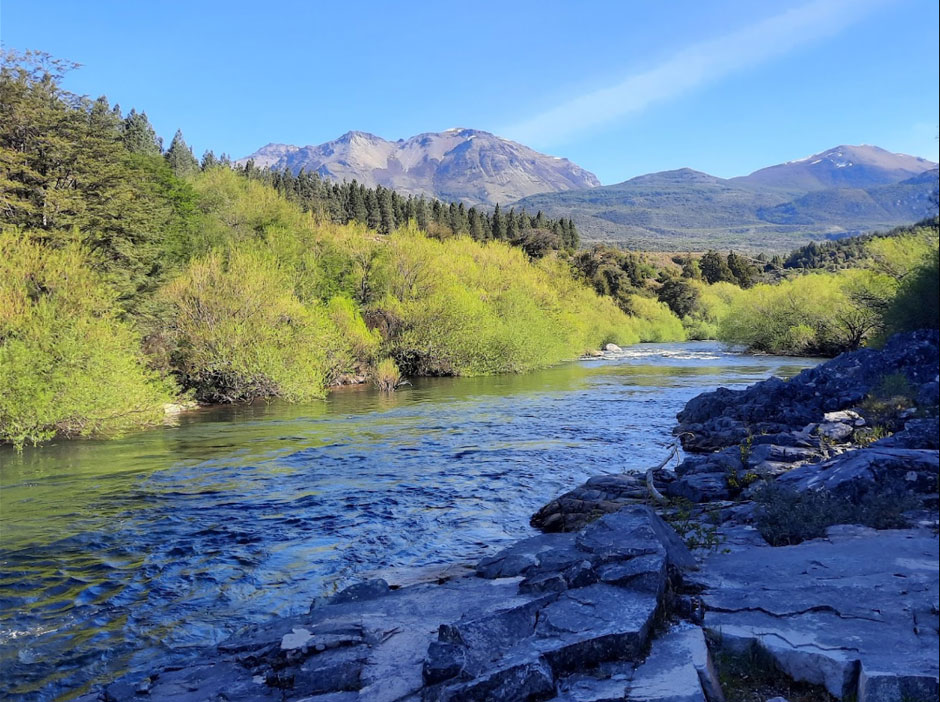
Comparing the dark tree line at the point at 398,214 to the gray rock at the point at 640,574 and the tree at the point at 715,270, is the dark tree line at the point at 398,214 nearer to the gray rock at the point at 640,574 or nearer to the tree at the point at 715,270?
the tree at the point at 715,270

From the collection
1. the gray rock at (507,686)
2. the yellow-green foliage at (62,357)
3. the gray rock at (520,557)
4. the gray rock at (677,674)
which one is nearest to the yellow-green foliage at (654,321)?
the yellow-green foliage at (62,357)

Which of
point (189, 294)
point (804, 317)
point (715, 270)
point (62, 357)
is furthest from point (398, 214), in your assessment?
point (62, 357)

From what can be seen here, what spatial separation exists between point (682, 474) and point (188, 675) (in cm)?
1111

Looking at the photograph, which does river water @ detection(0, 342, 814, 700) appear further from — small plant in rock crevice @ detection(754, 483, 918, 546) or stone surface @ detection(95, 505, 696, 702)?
small plant in rock crevice @ detection(754, 483, 918, 546)

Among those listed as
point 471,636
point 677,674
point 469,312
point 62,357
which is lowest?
point 677,674

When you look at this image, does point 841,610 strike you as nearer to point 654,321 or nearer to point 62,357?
point 62,357

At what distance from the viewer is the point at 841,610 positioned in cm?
536

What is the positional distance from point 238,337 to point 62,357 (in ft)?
30.7

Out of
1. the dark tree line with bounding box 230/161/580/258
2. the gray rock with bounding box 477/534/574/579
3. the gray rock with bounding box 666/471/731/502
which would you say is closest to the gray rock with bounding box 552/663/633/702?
the gray rock with bounding box 477/534/574/579

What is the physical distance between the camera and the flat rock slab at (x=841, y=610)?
4082 mm

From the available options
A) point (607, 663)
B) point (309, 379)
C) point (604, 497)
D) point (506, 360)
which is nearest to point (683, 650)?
point (607, 663)

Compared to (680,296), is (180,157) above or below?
above

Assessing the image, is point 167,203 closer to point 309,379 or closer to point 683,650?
point 309,379

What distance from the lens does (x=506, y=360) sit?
150 feet
